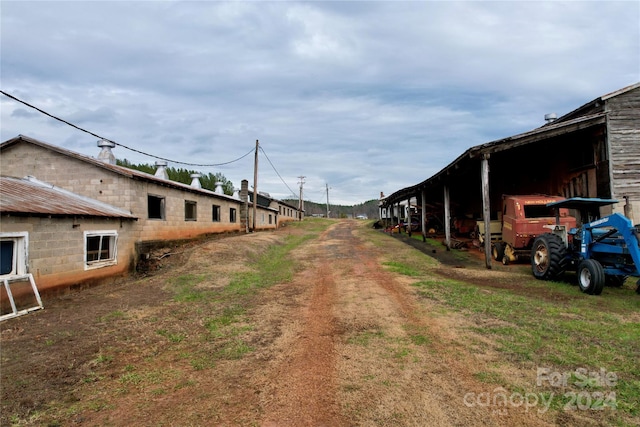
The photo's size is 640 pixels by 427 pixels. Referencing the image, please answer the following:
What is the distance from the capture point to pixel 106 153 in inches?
663

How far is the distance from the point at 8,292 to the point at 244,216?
2149 cm

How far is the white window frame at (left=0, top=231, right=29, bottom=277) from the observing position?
861cm

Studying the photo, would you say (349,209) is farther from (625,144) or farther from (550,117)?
(625,144)

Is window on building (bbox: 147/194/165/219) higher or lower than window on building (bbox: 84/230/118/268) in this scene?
higher

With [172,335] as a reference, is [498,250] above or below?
above

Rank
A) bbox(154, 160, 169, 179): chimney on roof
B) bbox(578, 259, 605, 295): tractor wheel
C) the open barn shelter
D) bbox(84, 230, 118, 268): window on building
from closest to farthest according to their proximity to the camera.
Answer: bbox(578, 259, 605, 295): tractor wheel, bbox(84, 230, 118, 268): window on building, the open barn shelter, bbox(154, 160, 169, 179): chimney on roof

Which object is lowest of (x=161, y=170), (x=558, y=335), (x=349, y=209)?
(x=558, y=335)

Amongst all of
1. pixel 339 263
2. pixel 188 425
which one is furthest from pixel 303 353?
pixel 339 263

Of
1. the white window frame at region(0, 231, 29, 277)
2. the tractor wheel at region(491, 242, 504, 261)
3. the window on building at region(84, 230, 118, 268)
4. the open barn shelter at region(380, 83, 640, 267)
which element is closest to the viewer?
the white window frame at region(0, 231, 29, 277)

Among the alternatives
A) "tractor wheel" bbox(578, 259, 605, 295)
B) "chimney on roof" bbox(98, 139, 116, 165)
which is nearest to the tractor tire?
"tractor wheel" bbox(578, 259, 605, 295)

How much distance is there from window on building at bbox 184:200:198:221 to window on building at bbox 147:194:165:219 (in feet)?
7.07

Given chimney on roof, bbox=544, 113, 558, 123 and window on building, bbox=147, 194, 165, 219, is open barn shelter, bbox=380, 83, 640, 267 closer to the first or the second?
chimney on roof, bbox=544, 113, 558, 123

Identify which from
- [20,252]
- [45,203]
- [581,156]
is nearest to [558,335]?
[20,252]

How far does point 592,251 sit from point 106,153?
19551mm
